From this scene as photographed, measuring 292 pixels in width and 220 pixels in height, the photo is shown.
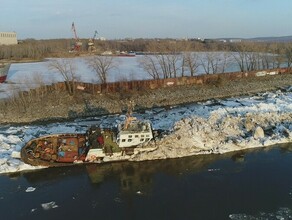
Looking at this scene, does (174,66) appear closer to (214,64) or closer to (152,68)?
(152,68)

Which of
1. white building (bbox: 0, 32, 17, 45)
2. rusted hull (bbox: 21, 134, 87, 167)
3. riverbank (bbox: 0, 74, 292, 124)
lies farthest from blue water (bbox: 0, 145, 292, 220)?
white building (bbox: 0, 32, 17, 45)

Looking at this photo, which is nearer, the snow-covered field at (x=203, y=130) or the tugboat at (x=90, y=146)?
the tugboat at (x=90, y=146)

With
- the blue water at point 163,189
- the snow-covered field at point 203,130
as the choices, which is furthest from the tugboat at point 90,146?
the snow-covered field at point 203,130

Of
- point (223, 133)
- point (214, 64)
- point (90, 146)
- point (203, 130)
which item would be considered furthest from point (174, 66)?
point (90, 146)

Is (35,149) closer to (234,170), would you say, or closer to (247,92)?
(234,170)

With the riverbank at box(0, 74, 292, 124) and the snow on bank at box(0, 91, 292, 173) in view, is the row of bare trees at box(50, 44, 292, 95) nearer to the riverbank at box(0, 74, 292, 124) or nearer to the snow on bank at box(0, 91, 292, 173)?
the riverbank at box(0, 74, 292, 124)

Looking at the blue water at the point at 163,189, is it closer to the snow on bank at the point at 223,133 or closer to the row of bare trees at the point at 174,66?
the snow on bank at the point at 223,133
